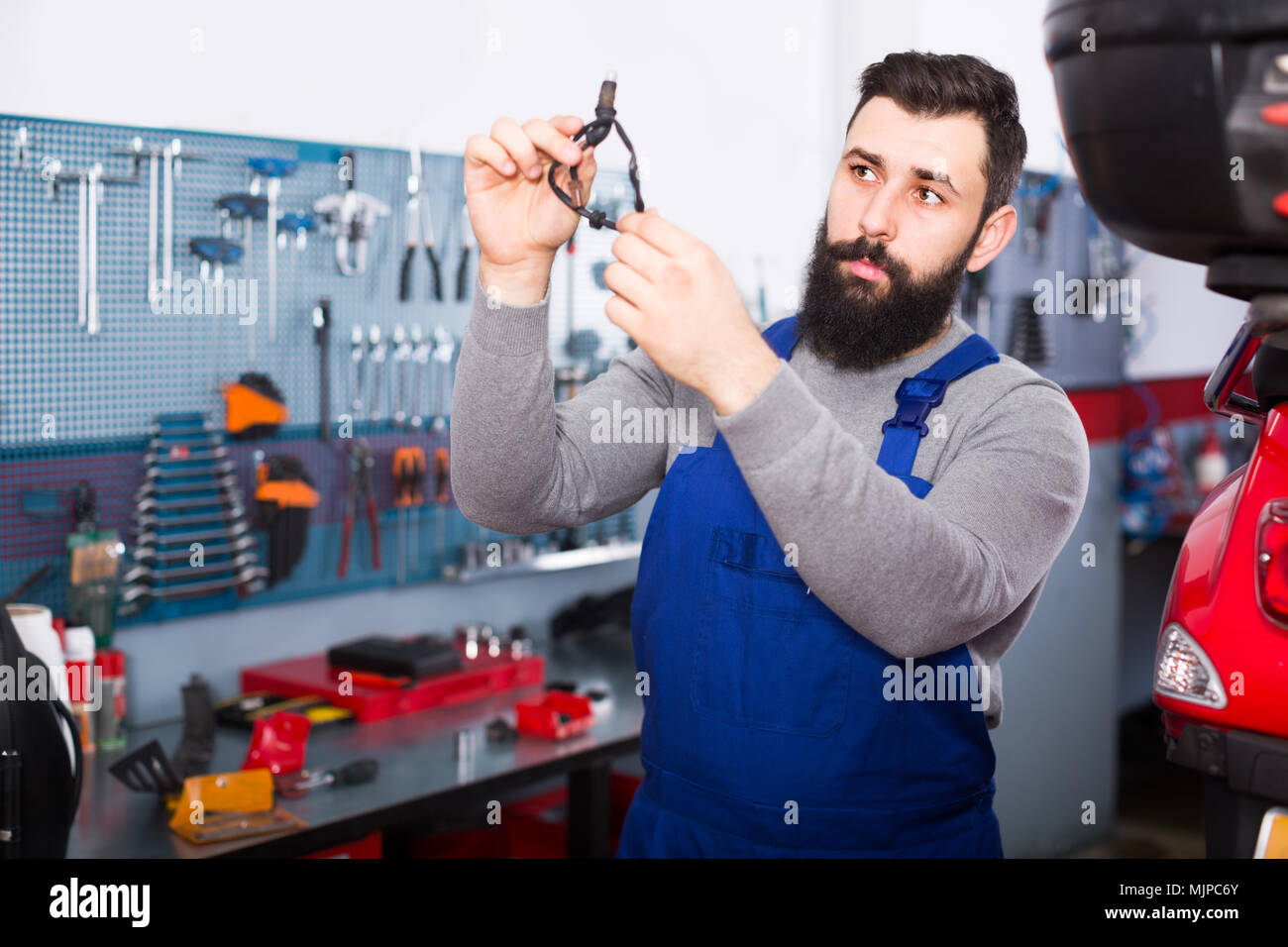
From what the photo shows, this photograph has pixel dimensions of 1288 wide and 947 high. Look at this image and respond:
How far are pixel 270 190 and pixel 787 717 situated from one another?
1.89 meters

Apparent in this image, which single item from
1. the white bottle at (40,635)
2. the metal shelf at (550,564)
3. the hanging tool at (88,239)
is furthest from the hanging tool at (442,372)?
the white bottle at (40,635)

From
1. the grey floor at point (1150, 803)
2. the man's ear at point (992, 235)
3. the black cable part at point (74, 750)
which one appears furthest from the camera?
the grey floor at point (1150, 803)

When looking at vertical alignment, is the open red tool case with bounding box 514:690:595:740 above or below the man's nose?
below

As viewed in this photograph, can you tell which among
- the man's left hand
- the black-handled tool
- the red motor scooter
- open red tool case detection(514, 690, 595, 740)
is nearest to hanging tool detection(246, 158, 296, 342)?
the black-handled tool

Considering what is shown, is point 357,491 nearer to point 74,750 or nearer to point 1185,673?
point 74,750

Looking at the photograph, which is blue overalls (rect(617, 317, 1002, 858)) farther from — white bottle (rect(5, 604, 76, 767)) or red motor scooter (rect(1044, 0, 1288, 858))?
white bottle (rect(5, 604, 76, 767))

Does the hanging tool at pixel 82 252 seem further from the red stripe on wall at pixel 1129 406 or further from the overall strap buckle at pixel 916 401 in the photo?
the red stripe on wall at pixel 1129 406

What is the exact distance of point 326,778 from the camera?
7.27 ft

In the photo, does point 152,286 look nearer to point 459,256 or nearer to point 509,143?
point 459,256

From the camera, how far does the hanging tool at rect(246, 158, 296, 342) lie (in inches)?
105

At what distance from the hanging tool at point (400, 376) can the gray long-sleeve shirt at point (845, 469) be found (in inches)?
57.2

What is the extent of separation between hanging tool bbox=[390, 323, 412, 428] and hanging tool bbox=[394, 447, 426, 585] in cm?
8

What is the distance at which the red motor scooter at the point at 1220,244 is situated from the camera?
2.50 feet
